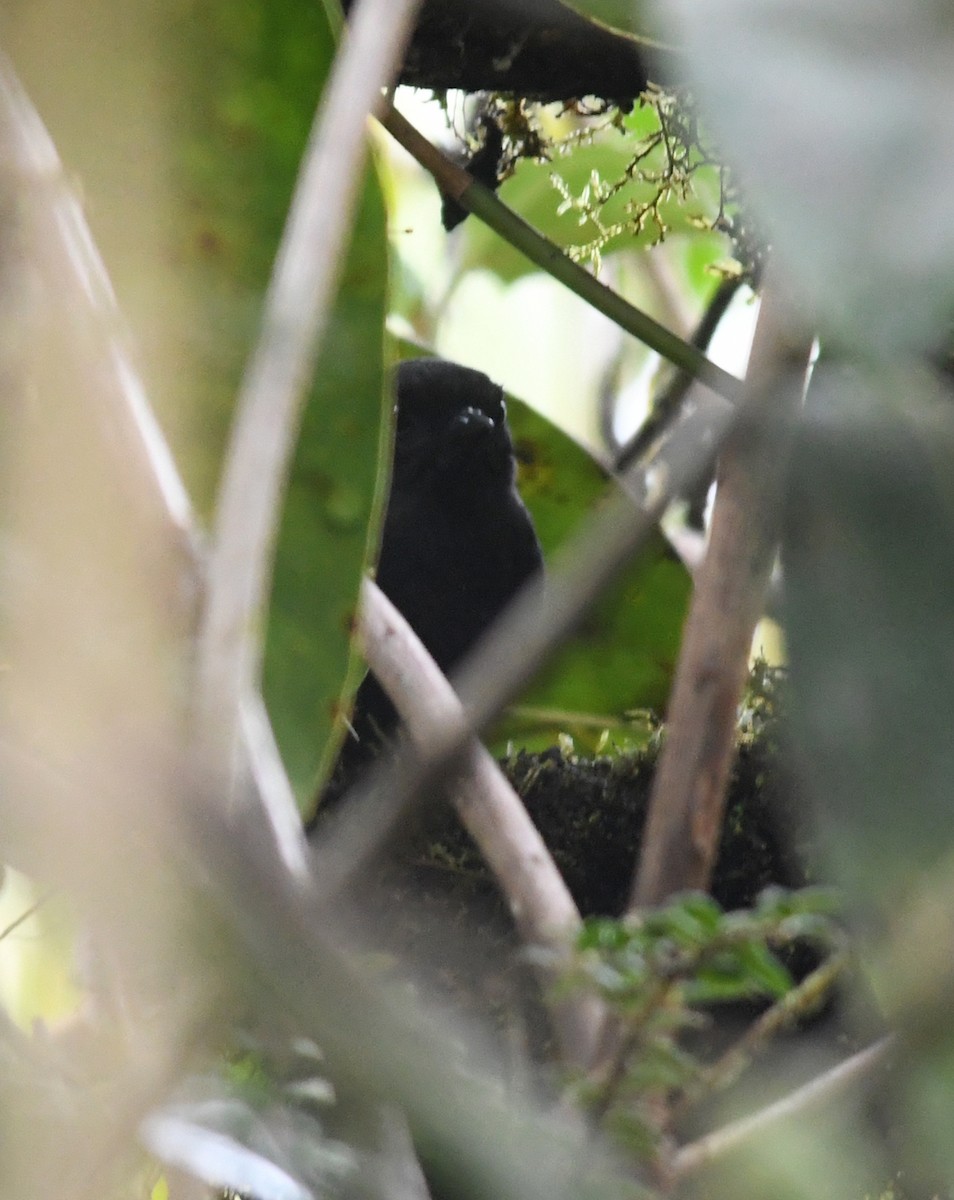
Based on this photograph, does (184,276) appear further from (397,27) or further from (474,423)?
(474,423)

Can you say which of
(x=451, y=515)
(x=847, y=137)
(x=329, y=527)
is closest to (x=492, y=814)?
(x=329, y=527)

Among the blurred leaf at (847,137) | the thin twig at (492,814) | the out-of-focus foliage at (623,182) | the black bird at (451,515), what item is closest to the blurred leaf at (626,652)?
the black bird at (451,515)

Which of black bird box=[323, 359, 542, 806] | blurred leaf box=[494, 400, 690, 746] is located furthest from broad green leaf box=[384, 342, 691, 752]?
black bird box=[323, 359, 542, 806]

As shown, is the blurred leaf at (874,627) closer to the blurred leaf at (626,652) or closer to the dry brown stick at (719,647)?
the dry brown stick at (719,647)

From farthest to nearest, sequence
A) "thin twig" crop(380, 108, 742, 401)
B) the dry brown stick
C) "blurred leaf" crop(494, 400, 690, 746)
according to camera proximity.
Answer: "blurred leaf" crop(494, 400, 690, 746) → "thin twig" crop(380, 108, 742, 401) → the dry brown stick

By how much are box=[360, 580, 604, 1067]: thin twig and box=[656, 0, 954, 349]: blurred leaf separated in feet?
1.13

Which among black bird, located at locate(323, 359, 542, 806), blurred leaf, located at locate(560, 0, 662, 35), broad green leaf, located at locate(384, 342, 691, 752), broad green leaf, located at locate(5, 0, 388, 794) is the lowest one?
broad green leaf, located at locate(5, 0, 388, 794)

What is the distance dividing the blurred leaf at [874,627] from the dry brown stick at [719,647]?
28 millimetres

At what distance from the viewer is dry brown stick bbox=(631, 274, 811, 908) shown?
0.64 meters

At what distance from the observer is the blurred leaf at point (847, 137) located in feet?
1.27

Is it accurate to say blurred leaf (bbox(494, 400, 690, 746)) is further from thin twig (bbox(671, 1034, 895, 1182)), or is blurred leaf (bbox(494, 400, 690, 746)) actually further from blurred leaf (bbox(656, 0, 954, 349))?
blurred leaf (bbox(656, 0, 954, 349))

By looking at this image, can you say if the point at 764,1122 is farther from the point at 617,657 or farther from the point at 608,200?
the point at 608,200

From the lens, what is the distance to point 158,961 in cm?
50

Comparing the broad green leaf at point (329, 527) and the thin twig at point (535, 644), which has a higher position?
the broad green leaf at point (329, 527)
